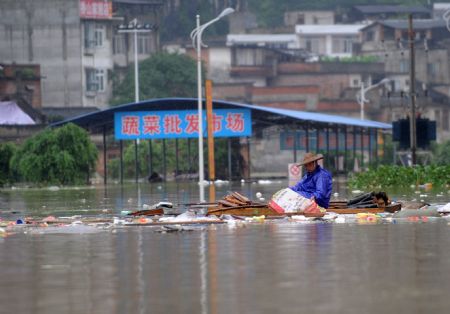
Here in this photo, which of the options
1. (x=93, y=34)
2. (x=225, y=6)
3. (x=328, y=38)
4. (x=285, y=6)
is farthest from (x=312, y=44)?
(x=93, y=34)

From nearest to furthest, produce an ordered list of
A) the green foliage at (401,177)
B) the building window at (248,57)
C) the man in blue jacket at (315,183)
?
the man in blue jacket at (315,183), the green foliage at (401,177), the building window at (248,57)

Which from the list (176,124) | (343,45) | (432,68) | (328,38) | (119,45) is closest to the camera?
(176,124)

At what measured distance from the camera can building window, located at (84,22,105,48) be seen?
108062 millimetres

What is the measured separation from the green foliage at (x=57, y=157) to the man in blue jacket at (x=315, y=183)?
121 ft

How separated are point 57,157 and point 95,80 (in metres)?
49.2

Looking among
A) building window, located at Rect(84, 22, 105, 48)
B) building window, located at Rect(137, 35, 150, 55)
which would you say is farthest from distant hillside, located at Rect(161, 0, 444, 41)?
building window, located at Rect(84, 22, 105, 48)

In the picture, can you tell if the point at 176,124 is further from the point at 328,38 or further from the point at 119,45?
the point at 328,38

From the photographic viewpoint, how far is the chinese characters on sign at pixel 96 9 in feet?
351

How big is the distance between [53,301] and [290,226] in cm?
971

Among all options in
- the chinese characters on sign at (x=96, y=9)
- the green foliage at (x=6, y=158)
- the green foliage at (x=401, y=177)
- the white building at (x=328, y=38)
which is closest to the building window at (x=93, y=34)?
the chinese characters on sign at (x=96, y=9)

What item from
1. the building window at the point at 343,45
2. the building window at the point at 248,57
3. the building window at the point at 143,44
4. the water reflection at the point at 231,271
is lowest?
the water reflection at the point at 231,271

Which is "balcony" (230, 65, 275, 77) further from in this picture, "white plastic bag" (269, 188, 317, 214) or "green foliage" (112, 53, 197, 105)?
"white plastic bag" (269, 188, 317, 214)

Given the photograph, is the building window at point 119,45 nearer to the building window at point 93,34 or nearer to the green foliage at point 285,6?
the building window at point 93,34

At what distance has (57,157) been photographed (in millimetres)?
61875
